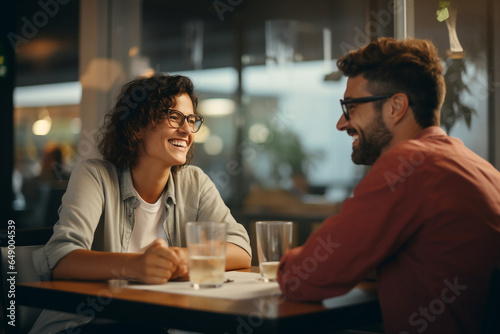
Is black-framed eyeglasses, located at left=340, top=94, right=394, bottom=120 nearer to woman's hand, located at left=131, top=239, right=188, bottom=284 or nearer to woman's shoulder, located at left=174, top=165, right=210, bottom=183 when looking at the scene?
woman's hand, located at left=131, top=239, right=188, bottom=284

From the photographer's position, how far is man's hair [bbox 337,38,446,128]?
1628 millimetres

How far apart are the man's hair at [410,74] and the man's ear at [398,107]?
0.05 ft

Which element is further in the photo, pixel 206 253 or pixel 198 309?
pixel 206 253

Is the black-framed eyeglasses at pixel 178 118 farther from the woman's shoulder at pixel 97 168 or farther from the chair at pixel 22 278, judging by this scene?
the chair at pixel 22 278

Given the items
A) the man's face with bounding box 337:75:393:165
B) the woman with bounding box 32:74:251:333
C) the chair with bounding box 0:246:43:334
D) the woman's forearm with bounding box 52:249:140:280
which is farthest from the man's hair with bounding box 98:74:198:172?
the man's face with bounding box 337:75:393:165

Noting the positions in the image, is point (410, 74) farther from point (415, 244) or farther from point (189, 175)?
point (189, 175)

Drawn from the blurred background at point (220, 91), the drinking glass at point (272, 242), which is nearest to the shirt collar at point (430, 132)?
the drinking glass at point (272, 242)

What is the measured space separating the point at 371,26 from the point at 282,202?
3504 millimetres

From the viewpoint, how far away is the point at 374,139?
5.42ft

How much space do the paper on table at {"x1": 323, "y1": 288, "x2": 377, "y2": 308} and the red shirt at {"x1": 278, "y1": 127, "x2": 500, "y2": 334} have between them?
0.03 meters

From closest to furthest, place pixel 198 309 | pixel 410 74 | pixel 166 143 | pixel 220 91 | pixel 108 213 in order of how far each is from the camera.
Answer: pixel 198 309 < pixel 410 74 < pixel 108 213 < pixel 166 143 < pixel 220 91

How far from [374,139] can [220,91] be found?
590cm

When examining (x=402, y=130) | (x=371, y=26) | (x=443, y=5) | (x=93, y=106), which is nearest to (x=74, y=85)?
(x=93, y=106)

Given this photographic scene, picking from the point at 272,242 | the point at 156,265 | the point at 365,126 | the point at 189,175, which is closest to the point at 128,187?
the point at 189,175
